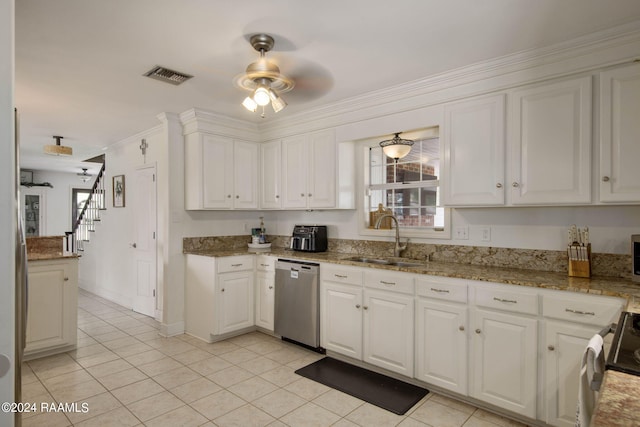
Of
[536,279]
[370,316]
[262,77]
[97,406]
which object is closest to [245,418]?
[97,406]

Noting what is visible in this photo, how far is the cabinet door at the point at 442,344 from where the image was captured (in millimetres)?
2541

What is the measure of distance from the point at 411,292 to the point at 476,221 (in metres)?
0.85

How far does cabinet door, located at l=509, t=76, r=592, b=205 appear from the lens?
7.67ft

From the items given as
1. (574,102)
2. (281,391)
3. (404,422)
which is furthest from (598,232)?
(281,391)

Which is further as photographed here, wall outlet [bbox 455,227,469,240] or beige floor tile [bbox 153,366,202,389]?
wall outlet [bbox 455,227,469,240]

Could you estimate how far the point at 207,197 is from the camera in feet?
13.4

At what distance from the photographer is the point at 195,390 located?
9.24 feet

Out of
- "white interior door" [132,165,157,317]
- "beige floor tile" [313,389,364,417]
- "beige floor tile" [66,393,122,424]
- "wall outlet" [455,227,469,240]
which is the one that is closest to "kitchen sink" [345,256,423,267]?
"wall outlet" [455,227,469,240]

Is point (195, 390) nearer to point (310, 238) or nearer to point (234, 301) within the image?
point (234, 301)

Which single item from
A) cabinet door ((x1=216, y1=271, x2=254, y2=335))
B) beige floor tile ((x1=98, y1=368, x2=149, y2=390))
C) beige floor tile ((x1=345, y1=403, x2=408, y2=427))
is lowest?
beige floor tile ((x1=98, y1=368, x2=149, y2=390))

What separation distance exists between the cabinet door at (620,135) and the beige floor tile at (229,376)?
2927 mm

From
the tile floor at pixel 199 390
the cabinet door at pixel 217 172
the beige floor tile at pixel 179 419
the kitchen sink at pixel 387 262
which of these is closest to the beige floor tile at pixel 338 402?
the tile floor at pixel 199 390

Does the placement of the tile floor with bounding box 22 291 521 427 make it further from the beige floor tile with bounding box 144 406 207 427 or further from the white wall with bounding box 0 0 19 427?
the white wall with bounding box 0 0 19 427

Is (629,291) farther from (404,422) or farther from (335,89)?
(335,89)
